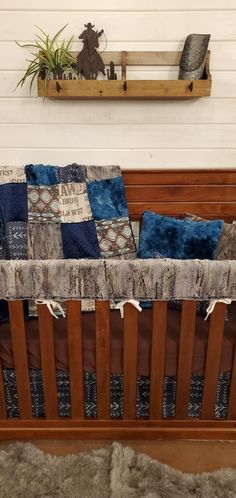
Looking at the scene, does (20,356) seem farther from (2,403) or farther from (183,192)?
(183,192)

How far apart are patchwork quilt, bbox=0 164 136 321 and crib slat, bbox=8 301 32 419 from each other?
0.51 metres

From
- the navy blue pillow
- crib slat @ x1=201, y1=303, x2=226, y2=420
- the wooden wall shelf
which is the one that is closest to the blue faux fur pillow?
the navy blue pillow

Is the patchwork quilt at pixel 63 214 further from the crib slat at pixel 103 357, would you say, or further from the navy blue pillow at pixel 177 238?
the crib slat at pixel 103 357

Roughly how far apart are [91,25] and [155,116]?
45 cm

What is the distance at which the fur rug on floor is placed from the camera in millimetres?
1214

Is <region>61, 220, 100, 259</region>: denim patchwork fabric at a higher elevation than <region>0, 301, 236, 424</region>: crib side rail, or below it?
higher

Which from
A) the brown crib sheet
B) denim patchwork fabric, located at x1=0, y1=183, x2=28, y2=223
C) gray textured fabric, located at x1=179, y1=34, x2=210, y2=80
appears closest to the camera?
the brown crib sheet

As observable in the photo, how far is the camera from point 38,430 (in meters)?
1.37

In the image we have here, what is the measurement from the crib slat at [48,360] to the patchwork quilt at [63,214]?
531 mm

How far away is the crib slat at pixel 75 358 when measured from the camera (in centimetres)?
119

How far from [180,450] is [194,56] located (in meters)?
1.47

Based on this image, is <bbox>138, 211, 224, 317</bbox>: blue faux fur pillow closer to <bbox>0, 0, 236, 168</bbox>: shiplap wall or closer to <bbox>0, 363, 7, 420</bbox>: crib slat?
<bbox>0, 0, 236, 168</bbox>: shiplap wall

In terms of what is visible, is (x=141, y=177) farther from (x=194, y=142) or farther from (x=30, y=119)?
(x=30, y=119)

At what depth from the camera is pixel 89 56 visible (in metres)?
1.61
